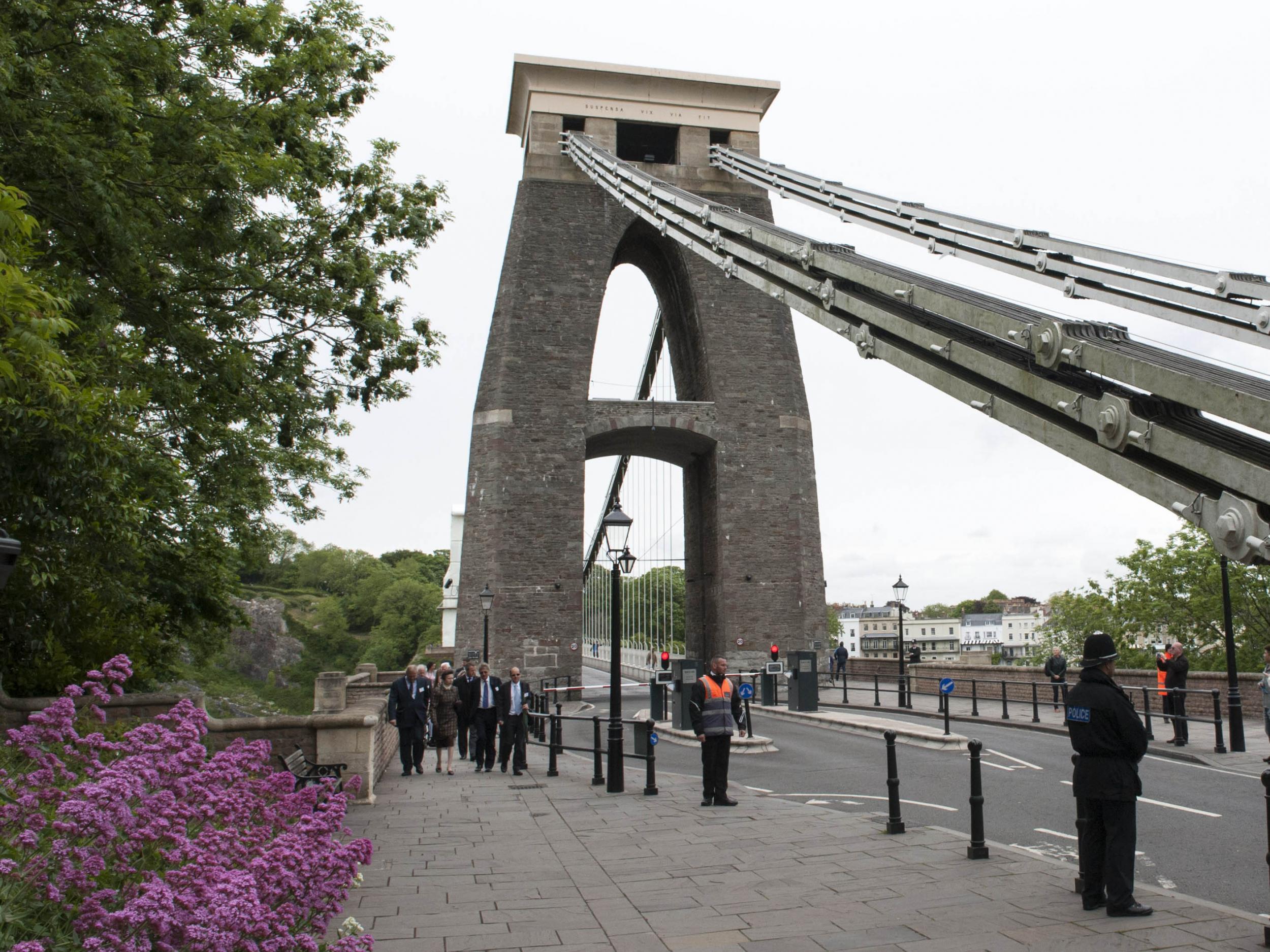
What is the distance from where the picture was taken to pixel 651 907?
234 inches

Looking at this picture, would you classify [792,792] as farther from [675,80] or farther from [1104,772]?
[675,80]

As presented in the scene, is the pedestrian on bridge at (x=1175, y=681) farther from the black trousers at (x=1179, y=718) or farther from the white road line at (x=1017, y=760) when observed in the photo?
the white road line at (x=1017, y=760)

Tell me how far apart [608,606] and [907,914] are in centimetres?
4391

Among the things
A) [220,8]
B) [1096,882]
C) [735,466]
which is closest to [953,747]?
[1096,882]

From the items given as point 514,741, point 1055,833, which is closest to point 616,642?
point 514,741

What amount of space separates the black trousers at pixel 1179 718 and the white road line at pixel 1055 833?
5717mm

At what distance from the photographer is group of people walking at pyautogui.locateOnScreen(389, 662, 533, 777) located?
1294 cm

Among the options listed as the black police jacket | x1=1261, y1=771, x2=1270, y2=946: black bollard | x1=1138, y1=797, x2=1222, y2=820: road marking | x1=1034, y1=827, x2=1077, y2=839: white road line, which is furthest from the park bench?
x1=1138, y1=797, x2=1222, y2=820: road marking

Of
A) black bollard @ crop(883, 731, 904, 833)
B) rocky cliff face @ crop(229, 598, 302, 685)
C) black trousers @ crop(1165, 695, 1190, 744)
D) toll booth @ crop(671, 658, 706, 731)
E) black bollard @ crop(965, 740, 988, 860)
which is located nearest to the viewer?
black bollard @ crop(965, 740, 988, 860)

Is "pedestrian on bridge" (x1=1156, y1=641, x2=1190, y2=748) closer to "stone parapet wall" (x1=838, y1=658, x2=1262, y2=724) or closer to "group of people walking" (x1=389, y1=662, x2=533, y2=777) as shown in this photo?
"stone parapet wall" (x1=838, y1=658, x2=1262, y2=724)

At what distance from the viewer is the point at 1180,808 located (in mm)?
9297

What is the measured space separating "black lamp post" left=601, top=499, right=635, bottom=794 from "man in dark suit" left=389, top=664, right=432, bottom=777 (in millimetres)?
2502

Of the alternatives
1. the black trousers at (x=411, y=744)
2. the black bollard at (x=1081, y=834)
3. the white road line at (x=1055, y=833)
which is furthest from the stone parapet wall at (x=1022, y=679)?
the black bollard at (x=1081, y=834)

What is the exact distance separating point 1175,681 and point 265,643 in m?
59.1
